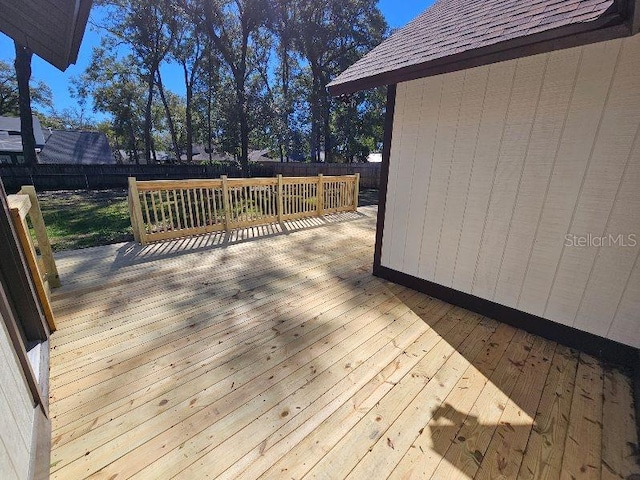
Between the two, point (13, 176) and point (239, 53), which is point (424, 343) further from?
point (239, 53)

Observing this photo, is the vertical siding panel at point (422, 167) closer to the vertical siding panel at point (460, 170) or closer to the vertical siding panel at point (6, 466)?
the vertical siding panel at point (460, 170)

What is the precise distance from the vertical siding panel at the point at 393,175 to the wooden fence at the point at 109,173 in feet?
20.0

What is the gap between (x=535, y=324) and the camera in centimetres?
252

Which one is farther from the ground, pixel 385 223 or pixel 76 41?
pixel 76 41

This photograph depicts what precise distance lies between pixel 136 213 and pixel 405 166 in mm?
4183

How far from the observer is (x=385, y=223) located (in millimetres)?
3527

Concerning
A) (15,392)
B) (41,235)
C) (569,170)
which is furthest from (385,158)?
(41,235)

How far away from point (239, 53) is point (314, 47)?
4.79 meters

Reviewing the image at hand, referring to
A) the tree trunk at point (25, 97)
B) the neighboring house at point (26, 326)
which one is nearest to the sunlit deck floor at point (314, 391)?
the neighboring house at point (26, 326)

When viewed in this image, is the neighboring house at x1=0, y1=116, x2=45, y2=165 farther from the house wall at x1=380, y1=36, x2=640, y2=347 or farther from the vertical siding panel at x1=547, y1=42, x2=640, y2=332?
the vertical siding panel at x1=547, y1=42, x2=640, y2=332

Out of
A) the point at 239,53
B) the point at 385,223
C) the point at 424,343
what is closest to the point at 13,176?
the point at 239,53

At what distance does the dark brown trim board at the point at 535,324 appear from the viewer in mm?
2160

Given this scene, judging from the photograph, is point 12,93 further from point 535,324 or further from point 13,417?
point 535,324

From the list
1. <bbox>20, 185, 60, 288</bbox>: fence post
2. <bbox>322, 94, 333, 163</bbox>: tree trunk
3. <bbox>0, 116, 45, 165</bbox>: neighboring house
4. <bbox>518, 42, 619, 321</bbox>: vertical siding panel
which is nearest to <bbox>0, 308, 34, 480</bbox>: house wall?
<bbox>20, 185, 60, 288</bbox>: fence post
